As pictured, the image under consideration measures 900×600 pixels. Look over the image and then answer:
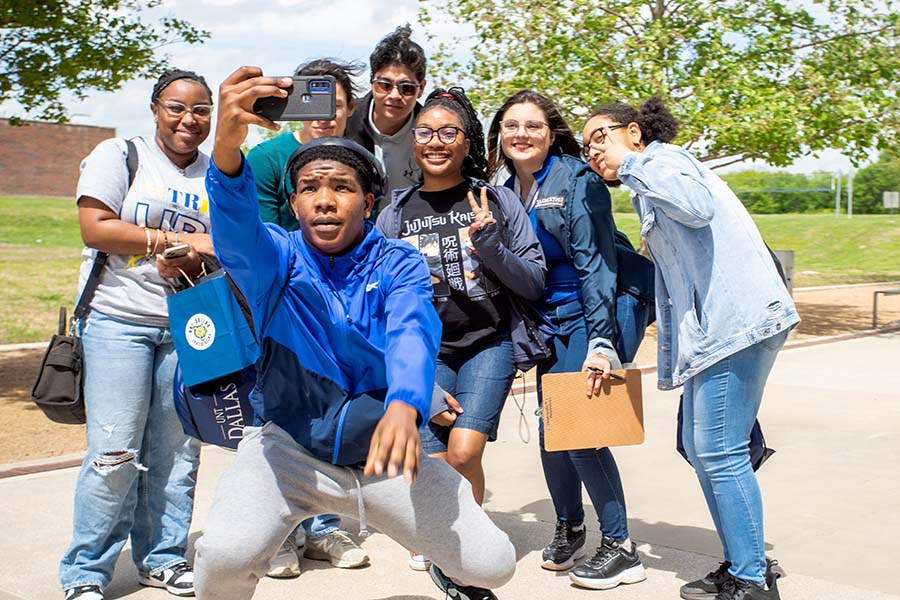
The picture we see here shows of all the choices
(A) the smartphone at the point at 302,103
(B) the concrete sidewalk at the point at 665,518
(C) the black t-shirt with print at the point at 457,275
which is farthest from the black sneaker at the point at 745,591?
(A) the smartphone at the point at 302,103

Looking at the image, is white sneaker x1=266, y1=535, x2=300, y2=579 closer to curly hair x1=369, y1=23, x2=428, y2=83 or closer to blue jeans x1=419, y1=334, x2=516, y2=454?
blue jeans x1=419, y1=334, x2=516, y2=454

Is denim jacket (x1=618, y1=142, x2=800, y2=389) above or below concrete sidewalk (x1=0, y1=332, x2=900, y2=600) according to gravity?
above

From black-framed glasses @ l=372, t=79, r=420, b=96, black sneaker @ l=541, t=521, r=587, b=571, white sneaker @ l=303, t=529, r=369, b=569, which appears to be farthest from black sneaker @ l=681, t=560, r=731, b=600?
black-framed glasses @ l=372, t=79, r=420, b=96

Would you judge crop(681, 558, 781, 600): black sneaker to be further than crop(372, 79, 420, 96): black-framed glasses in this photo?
No

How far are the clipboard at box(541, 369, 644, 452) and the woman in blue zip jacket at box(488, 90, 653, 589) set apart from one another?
65 mm

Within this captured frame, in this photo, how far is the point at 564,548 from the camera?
179 inches

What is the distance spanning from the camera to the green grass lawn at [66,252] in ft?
53.6

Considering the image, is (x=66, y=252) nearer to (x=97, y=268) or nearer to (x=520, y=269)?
(x=97, y=268)

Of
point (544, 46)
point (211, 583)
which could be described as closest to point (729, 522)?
point (211, 583)

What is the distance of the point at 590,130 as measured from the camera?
4.14m

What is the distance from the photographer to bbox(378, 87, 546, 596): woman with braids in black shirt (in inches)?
163

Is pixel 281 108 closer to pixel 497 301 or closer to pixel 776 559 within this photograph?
pixel 497 301

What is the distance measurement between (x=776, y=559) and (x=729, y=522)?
0.86m

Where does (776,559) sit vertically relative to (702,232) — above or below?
below
